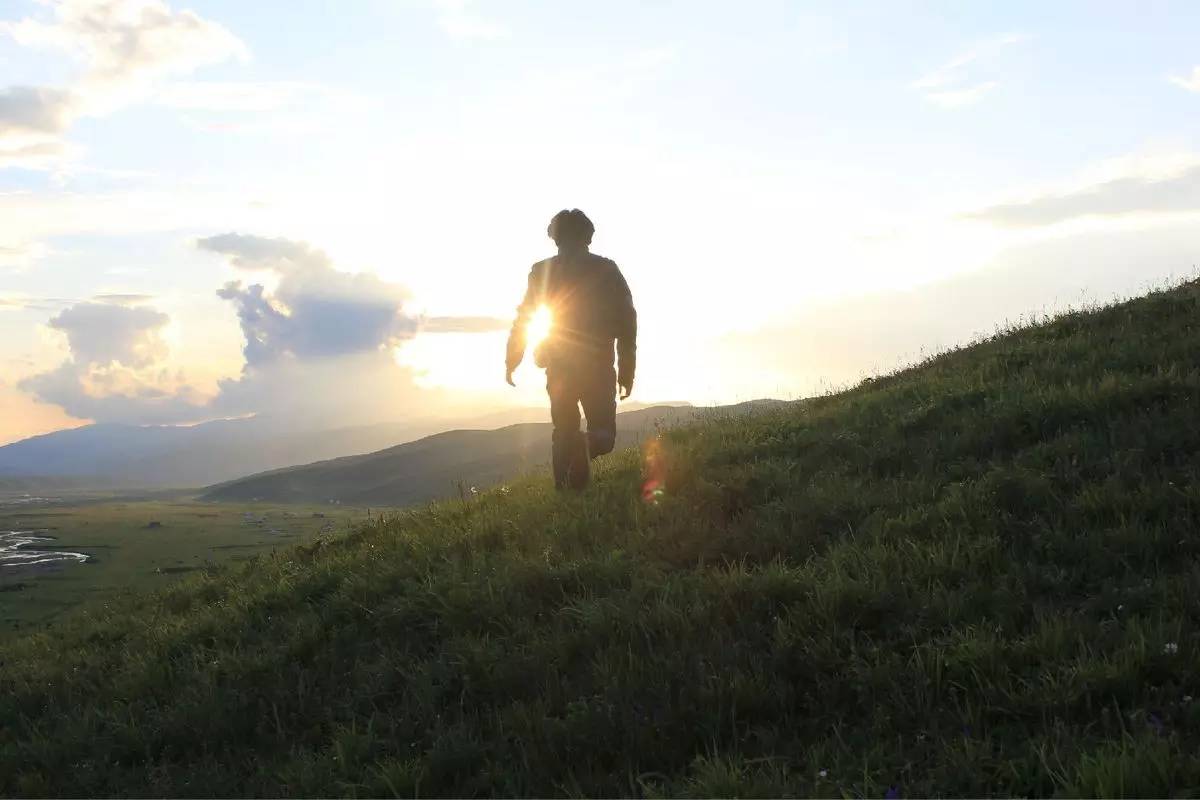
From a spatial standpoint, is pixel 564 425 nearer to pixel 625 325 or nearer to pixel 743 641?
pixel 625 325

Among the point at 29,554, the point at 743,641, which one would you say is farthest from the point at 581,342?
the point at 29,554

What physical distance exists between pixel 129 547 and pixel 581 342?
89.6 m

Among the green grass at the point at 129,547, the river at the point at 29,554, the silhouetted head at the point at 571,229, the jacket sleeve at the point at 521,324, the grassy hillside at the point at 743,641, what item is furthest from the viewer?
the river at the point at 29,554

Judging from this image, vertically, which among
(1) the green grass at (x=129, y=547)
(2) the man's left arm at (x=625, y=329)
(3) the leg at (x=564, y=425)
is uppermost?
(2) the man's left arm at (x=625, y=329)

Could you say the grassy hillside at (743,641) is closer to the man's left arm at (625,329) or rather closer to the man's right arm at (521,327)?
the man's left arm at (625,329)

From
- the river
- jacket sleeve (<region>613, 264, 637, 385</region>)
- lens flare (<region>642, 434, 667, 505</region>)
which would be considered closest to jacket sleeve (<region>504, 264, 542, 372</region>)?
jacket sleeve (<region>613, 264, 637, 385</region>)

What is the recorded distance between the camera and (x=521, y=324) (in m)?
9.01

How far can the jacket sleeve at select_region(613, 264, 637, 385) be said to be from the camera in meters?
8.47

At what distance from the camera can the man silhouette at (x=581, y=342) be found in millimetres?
8445

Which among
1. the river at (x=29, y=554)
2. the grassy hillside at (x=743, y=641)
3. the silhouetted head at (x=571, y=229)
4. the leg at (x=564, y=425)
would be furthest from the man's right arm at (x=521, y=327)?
the river at (x=29, y=554)

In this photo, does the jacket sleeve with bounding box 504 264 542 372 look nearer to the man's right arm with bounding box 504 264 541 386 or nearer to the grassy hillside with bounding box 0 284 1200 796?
the man's right arm with bounding box 504 264 541 386

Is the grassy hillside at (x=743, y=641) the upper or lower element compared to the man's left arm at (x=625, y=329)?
lower

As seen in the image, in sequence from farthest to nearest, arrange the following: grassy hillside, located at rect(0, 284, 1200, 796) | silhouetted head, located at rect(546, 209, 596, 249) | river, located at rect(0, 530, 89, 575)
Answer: river, located at rect(0, 530, 89, 575), silhouetted head, located at rect(546, 209, 596, 249), grassy hillside, located at rect(0, 284, 1200, 796)

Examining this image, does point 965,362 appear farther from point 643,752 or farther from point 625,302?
point 643,752
